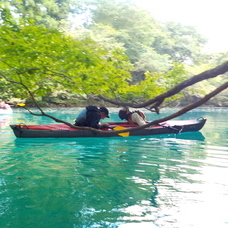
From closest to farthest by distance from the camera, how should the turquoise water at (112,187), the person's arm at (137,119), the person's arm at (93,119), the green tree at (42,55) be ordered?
the turquoise water at (112,187)
the green tree at (42,55)
the person's arm at (93,119)
the person's arm at (137,119)

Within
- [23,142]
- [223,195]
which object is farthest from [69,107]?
[223,195]

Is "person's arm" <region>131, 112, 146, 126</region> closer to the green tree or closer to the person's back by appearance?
the person's back

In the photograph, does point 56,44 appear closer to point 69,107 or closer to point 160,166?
point 160,166

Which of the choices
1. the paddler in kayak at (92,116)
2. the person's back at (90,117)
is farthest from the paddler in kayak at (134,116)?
the person's back at (90,117)

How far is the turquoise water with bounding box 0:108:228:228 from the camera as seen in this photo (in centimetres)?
323

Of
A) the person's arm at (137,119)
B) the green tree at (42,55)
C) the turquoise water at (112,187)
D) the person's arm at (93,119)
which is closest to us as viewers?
the turquoise water at (112,187)

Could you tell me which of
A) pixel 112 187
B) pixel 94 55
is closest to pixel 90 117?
pixel 94 55

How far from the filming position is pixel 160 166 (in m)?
5.83

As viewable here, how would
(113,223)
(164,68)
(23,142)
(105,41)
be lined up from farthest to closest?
1. (164,68)
2. (105,41)
3. (23,142)
4. (113,223)

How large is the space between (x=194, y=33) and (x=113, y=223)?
3656cm

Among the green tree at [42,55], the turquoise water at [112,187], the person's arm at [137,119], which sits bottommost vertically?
the turquoise water at [112,187]

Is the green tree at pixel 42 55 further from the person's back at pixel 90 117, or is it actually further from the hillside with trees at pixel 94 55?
the person's back at pixel 90 117

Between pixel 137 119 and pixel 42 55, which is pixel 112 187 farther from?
pixel 137 119

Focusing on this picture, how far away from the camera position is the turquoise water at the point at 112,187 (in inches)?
127
